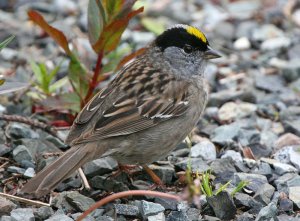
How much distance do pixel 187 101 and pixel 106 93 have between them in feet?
1.69

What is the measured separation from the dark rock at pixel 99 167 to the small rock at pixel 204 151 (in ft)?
1.78

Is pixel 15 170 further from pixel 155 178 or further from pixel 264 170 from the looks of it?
pixel 264 170

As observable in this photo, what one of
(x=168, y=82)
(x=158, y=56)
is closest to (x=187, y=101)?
(x=168, y=82)

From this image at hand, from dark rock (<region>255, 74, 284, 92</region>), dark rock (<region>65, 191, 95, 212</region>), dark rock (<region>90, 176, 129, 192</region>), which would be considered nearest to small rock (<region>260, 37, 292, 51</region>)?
dark rock (<region>255, 74, 284, 92</region>)

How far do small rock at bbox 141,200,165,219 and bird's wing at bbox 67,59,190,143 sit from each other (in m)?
0.49

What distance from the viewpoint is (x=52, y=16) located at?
702cm

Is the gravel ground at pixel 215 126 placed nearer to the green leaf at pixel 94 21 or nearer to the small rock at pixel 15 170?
the small rock at pixel 15 170

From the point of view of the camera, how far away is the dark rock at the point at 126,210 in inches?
154

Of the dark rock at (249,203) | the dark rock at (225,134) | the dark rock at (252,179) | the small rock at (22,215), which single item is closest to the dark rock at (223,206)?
the dark rock at (249,203)

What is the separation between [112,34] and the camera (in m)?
4.48

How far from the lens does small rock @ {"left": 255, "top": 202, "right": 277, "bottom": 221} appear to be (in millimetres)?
3824

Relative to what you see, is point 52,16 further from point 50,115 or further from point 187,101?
point 187,101

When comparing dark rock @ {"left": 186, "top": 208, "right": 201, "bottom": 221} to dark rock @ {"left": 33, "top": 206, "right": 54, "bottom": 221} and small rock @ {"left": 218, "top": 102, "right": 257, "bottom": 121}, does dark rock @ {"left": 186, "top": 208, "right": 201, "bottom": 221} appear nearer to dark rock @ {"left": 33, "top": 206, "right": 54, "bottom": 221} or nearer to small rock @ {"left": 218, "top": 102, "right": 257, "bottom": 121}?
dark rock @ {"left": 33, "top": 206, "right": 54, "bottom": 221}

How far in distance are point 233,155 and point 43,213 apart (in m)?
Result: 1.47
